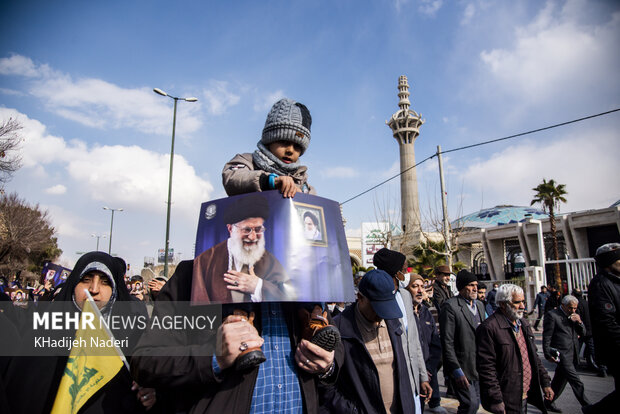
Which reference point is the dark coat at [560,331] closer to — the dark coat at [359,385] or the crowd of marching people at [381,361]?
the crowd of marching people at [381,361]

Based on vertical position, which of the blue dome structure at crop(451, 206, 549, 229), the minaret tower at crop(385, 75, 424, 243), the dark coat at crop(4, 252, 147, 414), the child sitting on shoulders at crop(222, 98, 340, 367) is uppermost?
the minaret tower at crop(385, 75, 424, 243)

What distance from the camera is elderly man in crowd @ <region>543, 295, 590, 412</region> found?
6.44 meters

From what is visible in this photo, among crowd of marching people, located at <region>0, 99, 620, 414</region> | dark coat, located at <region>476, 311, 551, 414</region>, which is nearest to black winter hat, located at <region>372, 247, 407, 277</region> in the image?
dark coat, located at <region>476, 311, 551, 414</region>

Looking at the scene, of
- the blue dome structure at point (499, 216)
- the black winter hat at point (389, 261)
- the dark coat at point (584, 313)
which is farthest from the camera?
the blue dome structure at point (499, 216)

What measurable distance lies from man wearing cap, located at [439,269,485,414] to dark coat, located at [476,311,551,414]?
0.53m

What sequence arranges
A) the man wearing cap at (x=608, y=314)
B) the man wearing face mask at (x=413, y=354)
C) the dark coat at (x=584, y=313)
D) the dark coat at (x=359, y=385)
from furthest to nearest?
the dark coat at (x=584, y=313) < the man wearing cap at (x=608, y=314) < the man wearing face mask at (x=413, y=354) < the dark coat at (x=359, y=385)

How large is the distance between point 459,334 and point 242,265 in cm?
475

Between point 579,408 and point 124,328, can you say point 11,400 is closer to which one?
point 124,328

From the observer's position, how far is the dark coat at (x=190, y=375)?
1468 mm

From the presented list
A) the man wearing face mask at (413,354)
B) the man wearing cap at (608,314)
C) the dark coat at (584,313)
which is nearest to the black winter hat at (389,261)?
the man wearing face mask at (413,354)

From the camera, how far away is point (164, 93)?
57.6 ft

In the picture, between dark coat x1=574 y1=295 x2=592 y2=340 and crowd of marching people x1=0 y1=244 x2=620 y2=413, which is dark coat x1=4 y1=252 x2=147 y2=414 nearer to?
crowd of marching people x1=0 y1=244 x2=620 y2=413

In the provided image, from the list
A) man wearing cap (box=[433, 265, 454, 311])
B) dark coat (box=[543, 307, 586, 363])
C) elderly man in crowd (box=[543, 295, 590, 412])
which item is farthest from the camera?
man wearing cap (box=[433, 265, 454, 311])

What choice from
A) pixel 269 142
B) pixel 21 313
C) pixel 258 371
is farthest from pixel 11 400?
pixel 269 142
